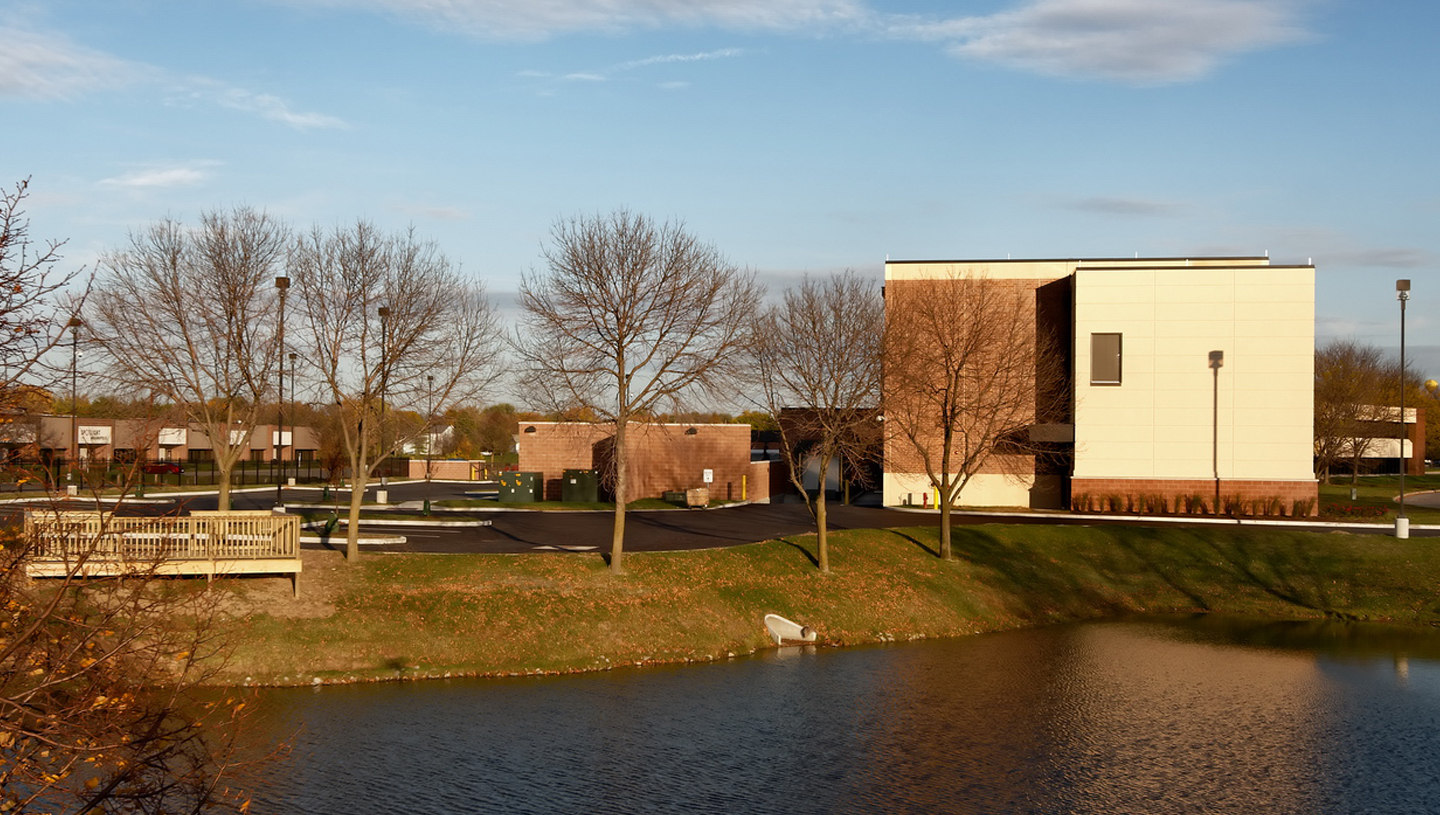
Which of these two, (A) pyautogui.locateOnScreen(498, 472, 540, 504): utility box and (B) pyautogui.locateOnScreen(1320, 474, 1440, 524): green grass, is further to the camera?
(A) pyautogui.locateOnScreen(498, 472, 540, 504): utility box

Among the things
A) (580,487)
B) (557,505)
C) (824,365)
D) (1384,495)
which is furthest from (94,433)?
(1384,495)

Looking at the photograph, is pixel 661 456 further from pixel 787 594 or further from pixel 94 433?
pixel 94 433

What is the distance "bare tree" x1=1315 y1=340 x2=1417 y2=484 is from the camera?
75.6 metres

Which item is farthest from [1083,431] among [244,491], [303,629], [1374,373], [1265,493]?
[1374,373]

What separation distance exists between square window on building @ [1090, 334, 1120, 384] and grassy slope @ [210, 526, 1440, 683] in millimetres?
9527

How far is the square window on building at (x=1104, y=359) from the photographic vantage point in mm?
48719

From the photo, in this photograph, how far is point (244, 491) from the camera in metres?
55.9

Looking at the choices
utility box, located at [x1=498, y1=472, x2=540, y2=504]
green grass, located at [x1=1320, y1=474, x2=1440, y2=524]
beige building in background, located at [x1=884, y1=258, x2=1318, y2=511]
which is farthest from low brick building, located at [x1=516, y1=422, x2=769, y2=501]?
green grass, located at [x1=1320, y1=474, x2=1440, y2=524]

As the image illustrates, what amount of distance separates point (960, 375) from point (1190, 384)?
16.2 m

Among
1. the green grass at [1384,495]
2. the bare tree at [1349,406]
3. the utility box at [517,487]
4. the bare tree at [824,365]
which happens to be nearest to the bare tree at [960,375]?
the bare tree at [824,365]

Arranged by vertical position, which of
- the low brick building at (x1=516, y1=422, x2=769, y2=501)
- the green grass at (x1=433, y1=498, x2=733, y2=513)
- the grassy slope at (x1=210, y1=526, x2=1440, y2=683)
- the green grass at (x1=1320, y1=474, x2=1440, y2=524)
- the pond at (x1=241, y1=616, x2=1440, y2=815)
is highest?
the low brick building at (x1=516, y1=422, x2=769, y2=501)

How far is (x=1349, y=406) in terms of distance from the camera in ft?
250

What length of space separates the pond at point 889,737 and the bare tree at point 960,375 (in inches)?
434

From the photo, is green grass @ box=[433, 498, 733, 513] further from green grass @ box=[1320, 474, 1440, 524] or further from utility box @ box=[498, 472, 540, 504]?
green grass @ box=[1320, 474, 1440, 524]
